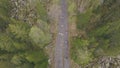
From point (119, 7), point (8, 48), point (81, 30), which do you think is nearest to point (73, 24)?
point (81, 30)

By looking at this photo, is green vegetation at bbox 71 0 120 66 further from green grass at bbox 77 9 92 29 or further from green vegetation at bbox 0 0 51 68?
green vegetation at bbox 0 0 51 68

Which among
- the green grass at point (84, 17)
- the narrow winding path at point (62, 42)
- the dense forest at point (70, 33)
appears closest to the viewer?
the green grass at point (84, 17)

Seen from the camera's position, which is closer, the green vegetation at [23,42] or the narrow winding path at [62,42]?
the green vegetation at [23,42]

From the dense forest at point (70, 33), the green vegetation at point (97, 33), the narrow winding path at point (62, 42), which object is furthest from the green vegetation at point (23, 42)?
the green vegetation at point (97, 33)

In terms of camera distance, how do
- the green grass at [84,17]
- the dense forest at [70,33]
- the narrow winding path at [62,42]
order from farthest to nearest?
the narrow winding path at [62,42] < the dense forest at [70,33] < the green grass at [84,17]

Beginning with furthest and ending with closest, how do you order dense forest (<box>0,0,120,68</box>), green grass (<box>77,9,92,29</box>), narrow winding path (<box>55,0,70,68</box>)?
narrow winding path (<box>55,0,70,68</box>) < dense forest (<box>0,0,120,68</box>) < green grass (<box>77,9,92,29</box>)

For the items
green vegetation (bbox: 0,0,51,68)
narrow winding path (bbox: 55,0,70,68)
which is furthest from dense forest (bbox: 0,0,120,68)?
narrow winding path (bbox: 55,0,70,68)

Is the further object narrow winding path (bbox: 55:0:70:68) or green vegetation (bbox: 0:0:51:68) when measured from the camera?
narrow winding path (bbox: 55:0:70:68)

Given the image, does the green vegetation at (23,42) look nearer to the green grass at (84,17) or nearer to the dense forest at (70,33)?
the dense forest at (70,33)
